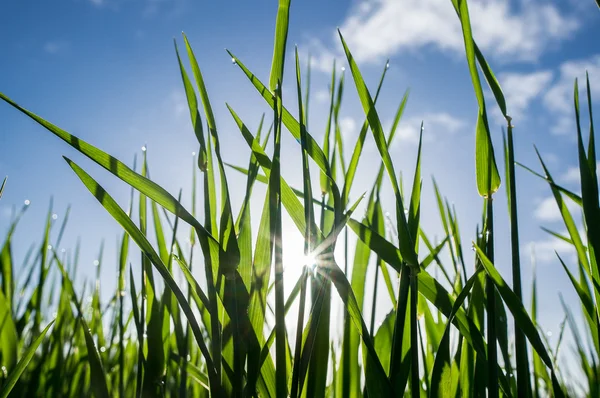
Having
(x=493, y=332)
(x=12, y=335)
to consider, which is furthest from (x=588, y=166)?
(x=12, y=335)

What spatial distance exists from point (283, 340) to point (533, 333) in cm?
26

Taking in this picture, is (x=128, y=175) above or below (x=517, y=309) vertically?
above

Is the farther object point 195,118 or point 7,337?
point 7,337

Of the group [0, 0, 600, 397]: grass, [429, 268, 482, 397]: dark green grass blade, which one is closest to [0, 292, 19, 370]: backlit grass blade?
[0, 0, 600, 397]: grass

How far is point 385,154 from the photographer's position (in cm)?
52

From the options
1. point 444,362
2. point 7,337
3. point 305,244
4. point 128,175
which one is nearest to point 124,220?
point 128,175

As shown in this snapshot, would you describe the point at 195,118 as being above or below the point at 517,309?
above

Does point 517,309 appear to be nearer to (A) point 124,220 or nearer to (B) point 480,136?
(B) point 480,136

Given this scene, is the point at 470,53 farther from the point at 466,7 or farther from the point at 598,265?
the point at 598,265

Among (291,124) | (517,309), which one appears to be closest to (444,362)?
(517,309)

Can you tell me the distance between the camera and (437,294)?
22.0 inches

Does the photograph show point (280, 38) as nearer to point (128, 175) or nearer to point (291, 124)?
point (291, 124)

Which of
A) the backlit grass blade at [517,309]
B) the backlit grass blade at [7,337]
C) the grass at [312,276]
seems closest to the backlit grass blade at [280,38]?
the grass at [312,276]

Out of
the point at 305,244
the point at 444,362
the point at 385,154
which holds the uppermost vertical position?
the point at 385,154
